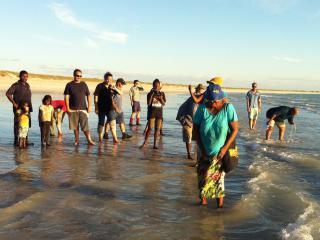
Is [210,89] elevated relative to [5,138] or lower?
elevated

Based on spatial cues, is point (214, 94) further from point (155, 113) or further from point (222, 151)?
point (155, 113)

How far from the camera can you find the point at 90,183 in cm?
660

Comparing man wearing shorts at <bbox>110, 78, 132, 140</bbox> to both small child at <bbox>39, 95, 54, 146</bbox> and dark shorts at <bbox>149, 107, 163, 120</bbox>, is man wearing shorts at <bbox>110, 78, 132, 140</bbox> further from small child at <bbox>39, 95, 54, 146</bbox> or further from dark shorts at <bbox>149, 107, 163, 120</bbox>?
small child at <bbox>39, 95, 54, 146</bbox>

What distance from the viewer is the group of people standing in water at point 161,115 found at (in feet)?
17.3

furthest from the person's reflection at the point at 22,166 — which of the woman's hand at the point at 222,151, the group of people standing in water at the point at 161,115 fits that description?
the woman's hand at the point at 222,151

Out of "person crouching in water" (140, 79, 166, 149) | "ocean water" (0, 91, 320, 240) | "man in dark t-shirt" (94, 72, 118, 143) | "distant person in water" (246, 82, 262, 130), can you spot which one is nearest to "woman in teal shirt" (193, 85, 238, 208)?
"ocean water" (0, 91, 320, 240)

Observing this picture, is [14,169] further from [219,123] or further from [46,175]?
[219,123]

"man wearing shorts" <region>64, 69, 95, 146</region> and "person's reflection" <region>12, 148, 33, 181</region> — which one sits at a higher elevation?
"man wearing shorts" <region>64, 69, 95, 146</region>

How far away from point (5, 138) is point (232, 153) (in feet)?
25.1

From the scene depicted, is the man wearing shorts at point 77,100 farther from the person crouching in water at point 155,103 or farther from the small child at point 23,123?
the person crouching in water at point 155,103

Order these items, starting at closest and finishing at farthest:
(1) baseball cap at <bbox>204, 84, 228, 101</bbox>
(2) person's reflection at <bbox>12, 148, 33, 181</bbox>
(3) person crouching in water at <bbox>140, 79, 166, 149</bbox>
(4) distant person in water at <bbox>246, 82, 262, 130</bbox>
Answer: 1. (1) baseball cap at <bbox>204, 84, 228, 101</bbox>
2. (2) person's reflection at <bbox>12, 148, 33, 181</bbox>
3. (3) person crouching in water at <bbox>140, 79, 166, 149</bbox>
4. (4) distant person in water at <bbox>246, 82, 262, 130</bbox>

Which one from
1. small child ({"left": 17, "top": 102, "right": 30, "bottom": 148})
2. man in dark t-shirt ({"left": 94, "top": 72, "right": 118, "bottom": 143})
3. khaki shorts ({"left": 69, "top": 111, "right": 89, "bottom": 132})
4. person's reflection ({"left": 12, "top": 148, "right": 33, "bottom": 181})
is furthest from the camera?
man in dark t-shirt ({"left": 94, "top": 72, "right": 118, "bottom": 143})

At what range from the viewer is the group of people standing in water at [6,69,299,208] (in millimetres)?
5258

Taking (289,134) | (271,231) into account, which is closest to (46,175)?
(271,231)
